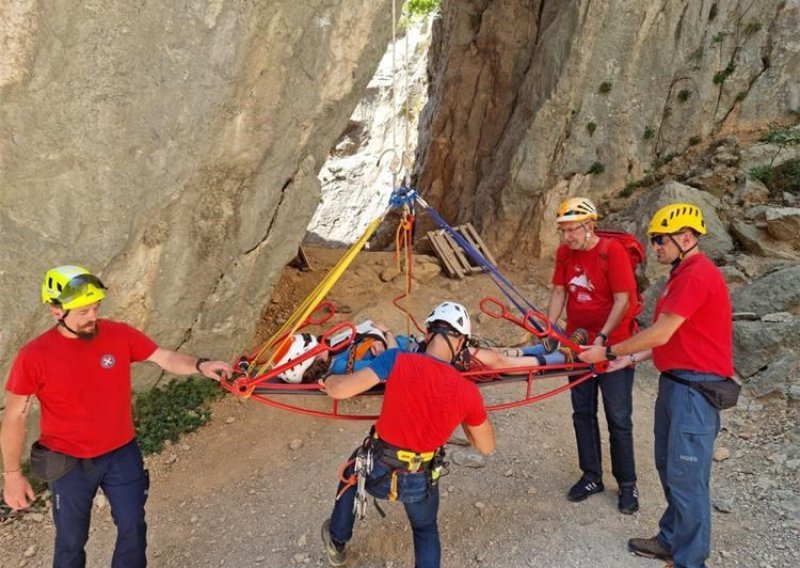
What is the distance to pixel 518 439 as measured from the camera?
5801mm

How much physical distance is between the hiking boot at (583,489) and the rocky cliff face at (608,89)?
540 centimetres

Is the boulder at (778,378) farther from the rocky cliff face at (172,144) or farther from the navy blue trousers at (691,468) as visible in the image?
the rocky cliff face at (172,144)

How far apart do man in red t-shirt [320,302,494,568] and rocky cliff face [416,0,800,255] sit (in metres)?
6.76

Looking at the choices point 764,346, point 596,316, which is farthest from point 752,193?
point 596,316

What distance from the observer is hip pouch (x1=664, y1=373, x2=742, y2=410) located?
342cm

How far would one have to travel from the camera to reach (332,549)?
12.7 feet

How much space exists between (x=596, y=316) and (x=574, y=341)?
0.27 m

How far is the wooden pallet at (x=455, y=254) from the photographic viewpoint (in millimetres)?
9172

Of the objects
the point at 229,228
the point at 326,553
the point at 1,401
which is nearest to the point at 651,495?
the point at 326,553

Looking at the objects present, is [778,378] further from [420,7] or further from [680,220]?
[420,7]

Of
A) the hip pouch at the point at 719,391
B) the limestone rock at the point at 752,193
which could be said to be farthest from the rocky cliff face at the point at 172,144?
the limestone rock at the point at 752,193

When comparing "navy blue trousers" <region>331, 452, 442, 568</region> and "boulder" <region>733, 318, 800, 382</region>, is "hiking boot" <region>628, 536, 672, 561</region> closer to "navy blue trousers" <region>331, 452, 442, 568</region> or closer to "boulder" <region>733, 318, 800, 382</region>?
"navy blue trousers" <region>331, 452, 442, 568</region>

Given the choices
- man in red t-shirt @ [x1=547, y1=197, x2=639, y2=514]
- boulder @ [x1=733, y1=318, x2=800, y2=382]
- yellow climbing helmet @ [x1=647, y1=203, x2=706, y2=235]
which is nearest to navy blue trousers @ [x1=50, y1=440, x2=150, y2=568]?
man in red t-shirt @ [x1=547, y1=197, x2=639, y2=514]

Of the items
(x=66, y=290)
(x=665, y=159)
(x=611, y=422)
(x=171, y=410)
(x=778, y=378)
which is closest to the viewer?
(x=66, y=290)
